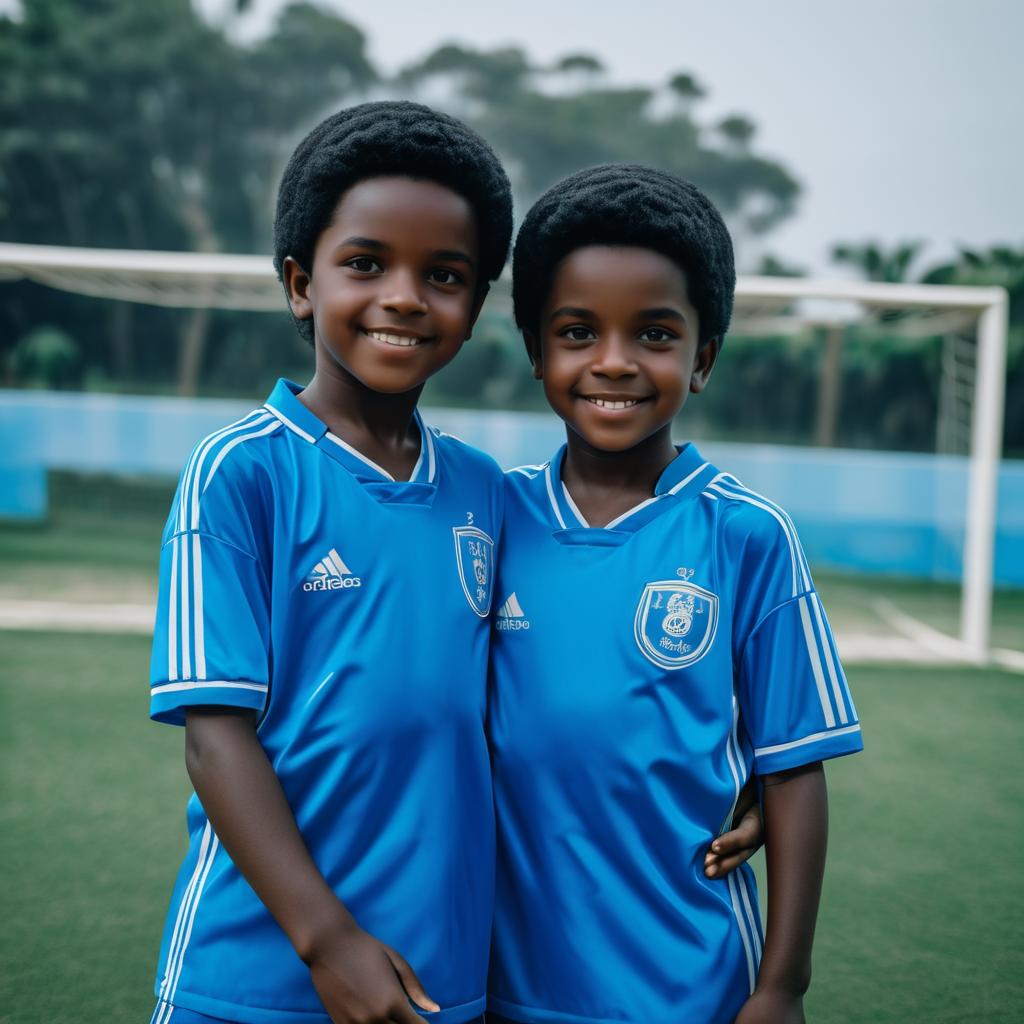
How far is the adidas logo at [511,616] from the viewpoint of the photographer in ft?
4.22

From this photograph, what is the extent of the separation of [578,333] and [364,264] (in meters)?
0.27

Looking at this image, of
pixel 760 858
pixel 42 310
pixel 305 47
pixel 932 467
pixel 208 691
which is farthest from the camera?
pixel 305 47

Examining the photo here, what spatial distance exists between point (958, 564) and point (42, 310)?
19.9m

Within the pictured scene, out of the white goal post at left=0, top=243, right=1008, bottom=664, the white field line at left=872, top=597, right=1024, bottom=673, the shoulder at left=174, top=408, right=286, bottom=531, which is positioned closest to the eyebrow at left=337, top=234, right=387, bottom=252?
the shoulder at left=174, top=408, right=286, bottom=531

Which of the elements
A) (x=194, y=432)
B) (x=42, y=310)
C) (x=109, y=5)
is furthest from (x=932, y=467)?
(x=109, y=5)

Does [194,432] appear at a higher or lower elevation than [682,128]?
lower

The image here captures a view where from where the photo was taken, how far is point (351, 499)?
1.19m

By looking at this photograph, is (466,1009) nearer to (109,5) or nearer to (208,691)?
(208,691)

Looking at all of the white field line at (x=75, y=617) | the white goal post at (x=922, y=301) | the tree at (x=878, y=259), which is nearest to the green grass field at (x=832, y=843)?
the white field line at (x=75, y=617)

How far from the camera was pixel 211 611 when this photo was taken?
42.4 inches

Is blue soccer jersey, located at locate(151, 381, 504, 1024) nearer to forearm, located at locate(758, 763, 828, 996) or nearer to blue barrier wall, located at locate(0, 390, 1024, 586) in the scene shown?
forearm, located at locate(758, 763, 828, 996)

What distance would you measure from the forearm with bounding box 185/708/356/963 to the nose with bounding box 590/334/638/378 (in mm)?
550

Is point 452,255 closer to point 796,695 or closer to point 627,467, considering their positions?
point 627,467

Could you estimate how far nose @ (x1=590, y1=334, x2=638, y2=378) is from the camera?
1275 mm
